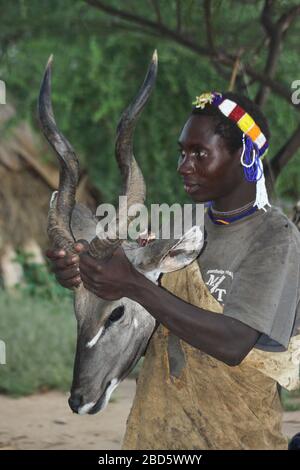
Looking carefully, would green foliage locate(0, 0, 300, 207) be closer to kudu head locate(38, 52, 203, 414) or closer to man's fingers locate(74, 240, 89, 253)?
kudu head locate(38, 52, 203, 414)

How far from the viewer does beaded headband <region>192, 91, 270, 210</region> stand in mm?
2541

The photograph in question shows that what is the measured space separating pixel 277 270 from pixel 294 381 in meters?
0.37

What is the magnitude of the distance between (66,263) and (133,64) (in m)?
6.97

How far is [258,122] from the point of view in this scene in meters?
2.61

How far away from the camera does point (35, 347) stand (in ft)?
28.8

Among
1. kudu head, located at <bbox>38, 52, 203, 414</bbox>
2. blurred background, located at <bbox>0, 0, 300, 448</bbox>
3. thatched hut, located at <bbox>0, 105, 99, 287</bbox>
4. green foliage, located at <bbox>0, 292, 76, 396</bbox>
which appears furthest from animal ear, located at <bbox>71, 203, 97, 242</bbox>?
thatched hut, located at <bbox>0, 105, 99, 287</bbox>

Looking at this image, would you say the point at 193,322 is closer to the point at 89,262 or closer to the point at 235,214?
the point at 89,262

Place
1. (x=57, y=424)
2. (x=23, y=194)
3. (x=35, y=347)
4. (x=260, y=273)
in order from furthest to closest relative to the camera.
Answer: (x=23, y=194), (x=35, y=347), (x=57, y=424), (x=260, y=273)

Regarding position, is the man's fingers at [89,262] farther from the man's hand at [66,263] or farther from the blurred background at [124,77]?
the blurred background at [124,77]

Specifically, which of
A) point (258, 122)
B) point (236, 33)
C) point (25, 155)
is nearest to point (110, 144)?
point (25, 155)

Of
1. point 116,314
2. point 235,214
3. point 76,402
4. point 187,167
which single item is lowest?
point 76,402

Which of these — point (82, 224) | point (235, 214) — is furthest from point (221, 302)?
point (82, 224)

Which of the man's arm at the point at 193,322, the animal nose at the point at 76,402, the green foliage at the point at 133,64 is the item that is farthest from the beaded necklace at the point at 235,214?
the green foliage at the point at 133,64

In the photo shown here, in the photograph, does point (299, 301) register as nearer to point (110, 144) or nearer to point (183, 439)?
point (183, 439)
